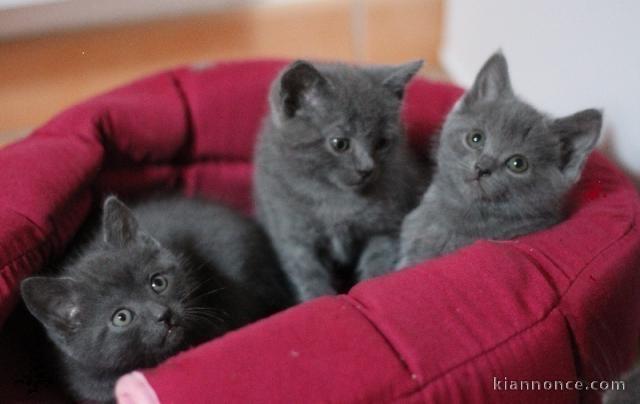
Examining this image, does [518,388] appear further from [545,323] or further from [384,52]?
[384,52]

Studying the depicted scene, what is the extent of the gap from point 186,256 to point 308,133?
436 millimetres

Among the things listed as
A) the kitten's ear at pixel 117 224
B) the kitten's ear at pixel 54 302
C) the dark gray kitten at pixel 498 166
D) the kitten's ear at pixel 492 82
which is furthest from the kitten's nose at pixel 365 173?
the kitten's ear at pixel 54 302

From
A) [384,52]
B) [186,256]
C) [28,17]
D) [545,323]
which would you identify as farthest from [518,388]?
[28,17]

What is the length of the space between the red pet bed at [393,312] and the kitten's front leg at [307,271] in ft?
1.44

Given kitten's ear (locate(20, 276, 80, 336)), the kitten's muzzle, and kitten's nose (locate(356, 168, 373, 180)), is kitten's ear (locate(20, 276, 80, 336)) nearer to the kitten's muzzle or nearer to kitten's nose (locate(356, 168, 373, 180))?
kitten's nose (locate(356, 168, 373, 180))

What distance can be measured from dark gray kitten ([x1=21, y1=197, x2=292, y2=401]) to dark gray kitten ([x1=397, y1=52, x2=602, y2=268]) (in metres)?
0.47

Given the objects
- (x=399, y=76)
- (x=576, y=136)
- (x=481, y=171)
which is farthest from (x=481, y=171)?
(x=399, y=76)

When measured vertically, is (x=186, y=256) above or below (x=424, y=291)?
below

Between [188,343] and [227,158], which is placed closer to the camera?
[188,343]

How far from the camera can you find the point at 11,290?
4.29 feet

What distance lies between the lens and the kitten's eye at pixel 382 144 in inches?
59.3

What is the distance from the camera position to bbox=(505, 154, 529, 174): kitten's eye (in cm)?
136

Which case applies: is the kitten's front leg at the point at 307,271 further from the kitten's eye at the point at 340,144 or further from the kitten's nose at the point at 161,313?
the kitten's nose at the point at 161,313

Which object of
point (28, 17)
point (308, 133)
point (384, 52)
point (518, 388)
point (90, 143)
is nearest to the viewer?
point (518, 388)
